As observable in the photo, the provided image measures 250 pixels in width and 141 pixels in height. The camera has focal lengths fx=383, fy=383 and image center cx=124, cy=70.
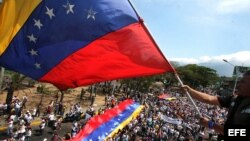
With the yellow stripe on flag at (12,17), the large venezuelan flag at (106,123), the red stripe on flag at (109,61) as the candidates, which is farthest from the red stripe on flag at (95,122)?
the yellow stripe on flag at (12,17)

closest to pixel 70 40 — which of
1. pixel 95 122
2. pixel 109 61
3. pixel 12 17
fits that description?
pixel 109 61

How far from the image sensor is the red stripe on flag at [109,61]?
6.57 meters

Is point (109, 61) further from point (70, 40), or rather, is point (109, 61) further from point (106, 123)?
point (106, 123)

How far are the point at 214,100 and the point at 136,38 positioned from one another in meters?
2.22

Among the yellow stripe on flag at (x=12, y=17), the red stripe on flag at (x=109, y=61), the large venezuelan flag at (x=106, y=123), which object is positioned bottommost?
the large venezuelan flag at (x=106, y=123)

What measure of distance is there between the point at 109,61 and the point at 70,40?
0.81 meters

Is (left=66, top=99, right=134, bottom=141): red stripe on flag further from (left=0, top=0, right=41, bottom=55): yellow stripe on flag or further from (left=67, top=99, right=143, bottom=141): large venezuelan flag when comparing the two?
(left=0, top=0, right=41, bottom=55): yellow stripe on flag

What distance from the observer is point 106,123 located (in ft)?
49.0

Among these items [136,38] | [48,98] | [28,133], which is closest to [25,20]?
[136,38]

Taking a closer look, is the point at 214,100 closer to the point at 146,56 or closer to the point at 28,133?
the point at 146,56

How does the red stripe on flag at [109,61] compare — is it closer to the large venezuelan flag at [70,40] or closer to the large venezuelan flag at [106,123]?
the large venezuelan flag at [70,40]

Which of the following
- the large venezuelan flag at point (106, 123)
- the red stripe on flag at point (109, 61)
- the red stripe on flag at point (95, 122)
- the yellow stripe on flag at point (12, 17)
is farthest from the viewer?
the large venezuelan flag at point (106, 123)

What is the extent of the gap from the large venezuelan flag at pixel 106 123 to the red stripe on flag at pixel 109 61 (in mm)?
6188

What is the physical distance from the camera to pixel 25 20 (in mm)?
7129
